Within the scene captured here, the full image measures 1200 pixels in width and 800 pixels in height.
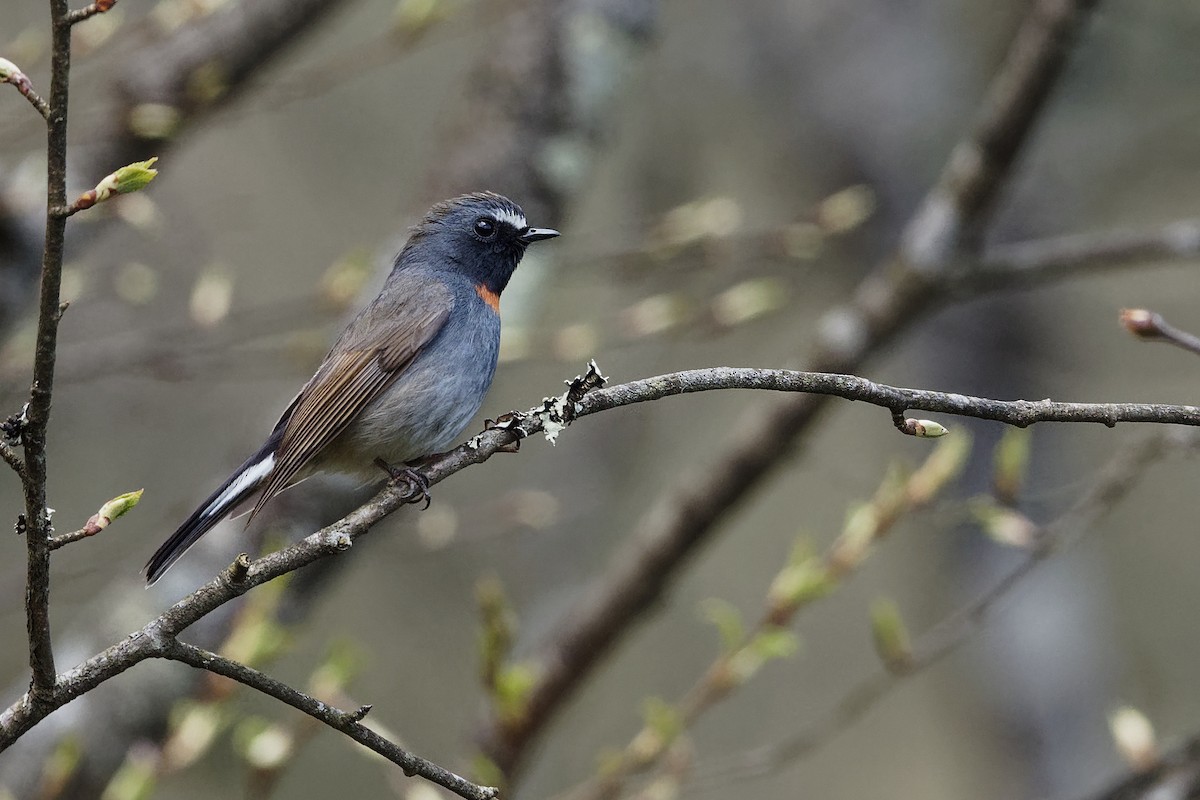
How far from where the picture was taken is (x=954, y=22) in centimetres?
776

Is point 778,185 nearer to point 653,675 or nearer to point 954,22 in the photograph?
point 954,22

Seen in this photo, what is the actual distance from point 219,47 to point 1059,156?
4.73 meters

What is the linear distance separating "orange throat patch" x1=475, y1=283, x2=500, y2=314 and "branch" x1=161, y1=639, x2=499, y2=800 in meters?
2.25

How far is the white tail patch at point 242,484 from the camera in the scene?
3.10m

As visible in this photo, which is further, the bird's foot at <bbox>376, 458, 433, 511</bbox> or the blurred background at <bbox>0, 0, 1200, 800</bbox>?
the blurred background at <bbox>0, 0, 1200, 800</bbox>

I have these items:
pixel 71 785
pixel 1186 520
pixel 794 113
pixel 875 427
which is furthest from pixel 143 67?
pixel 1186 520

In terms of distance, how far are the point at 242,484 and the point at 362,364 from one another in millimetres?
543

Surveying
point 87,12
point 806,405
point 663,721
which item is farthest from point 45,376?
point 806,405

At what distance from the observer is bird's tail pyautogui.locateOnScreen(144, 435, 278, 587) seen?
2748mm

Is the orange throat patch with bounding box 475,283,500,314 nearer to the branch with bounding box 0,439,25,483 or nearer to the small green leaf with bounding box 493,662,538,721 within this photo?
the small green leaf with bounding box 493,662,538,721

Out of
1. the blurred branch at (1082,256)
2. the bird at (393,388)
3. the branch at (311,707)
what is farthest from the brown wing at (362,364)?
the blurred branch at (1082,256)

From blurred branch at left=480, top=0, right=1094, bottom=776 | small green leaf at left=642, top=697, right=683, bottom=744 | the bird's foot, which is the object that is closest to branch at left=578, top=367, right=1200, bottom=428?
A: the bird's foot

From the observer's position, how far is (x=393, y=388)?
3.59m

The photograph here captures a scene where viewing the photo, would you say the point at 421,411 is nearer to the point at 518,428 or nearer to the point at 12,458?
the point at 518,428
